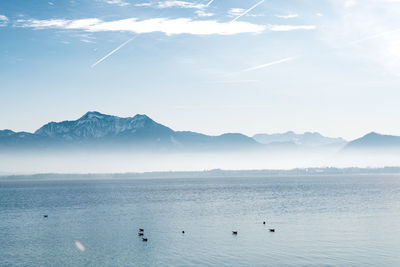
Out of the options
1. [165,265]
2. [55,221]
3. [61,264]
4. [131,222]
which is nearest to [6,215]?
[55,221]

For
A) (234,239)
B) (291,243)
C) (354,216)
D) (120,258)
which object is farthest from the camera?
(354,216)

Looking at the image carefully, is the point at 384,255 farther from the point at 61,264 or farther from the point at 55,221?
the point at 55,221

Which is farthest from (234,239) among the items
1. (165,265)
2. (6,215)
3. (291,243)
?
(6,215)

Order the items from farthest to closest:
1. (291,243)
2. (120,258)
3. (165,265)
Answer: (291,243) < (120,258) < (165,265)

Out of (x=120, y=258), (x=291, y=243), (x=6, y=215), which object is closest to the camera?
(x=120, y=258)

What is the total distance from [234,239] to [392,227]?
32.9 meters

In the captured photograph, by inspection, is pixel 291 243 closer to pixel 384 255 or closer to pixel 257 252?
pixel 257 252

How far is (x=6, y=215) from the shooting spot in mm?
123000

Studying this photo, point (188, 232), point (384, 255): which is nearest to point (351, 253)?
point (384, 255)

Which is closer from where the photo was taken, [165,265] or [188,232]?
[165,265]

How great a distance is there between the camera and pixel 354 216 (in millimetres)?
100125

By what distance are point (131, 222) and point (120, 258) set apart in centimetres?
3996

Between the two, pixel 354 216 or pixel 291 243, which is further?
pixel 354 216

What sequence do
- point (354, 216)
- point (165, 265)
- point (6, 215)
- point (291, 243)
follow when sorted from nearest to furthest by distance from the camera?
point (165, 265) < point (291, 243) < point (354, 216) < point (6, 215)
